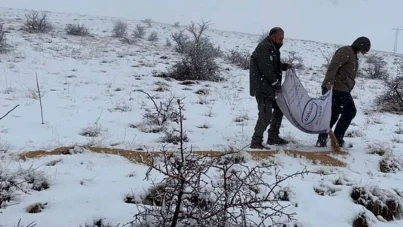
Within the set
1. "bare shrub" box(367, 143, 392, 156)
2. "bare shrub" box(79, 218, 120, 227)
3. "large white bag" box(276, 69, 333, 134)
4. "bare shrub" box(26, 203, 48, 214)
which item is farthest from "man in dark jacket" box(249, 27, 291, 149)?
"bare shrub" box(26, 203, 48, 214)

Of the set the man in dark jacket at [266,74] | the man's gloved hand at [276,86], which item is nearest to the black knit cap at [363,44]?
the man in dark jacket at [266,74]

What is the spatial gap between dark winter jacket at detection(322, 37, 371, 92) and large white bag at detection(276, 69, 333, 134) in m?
0.34

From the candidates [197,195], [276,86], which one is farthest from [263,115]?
[197,195]

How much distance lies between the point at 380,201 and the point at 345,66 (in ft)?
7.58

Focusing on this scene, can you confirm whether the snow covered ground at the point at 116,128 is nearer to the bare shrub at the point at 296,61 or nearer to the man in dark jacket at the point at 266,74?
the man in dark jacket at the point at 266,74

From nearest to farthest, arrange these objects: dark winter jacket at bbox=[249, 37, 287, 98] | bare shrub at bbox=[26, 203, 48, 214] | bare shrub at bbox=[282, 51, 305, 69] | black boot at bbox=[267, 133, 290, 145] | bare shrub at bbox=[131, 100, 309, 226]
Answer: bare shrub at bbox=[131, 100, 309, 226], bare shrub at bbox=[26, 203, 48, 214], dark winter jacket at bbox=[249, 37, 287, 98], black boot at bbox=[267, 133, 290, 145], bare shrub at bbox=[282, 51, 305, 69]

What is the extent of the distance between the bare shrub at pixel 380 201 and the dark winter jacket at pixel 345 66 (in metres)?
1.95

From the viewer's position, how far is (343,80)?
5.73 meters

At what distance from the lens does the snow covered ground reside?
360 cm

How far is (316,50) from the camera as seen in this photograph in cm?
2333

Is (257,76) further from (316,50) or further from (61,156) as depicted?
(316,50)

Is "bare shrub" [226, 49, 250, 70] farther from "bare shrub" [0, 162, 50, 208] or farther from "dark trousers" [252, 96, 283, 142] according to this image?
"bare shrub" [0, 162, 50, 208]

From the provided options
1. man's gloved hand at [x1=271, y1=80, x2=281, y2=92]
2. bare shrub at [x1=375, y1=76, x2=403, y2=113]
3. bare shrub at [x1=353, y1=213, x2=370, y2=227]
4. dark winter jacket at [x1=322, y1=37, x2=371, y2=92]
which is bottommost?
bare shrub at [x1=353, y1=213, x2=370, y2=227]

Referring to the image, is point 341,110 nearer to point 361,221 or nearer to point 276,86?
point 276,86
